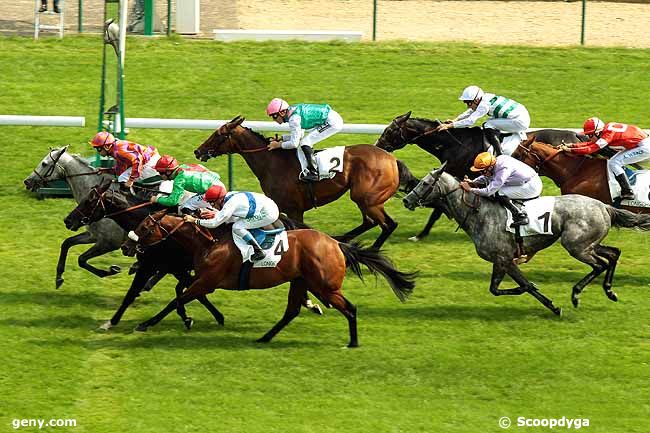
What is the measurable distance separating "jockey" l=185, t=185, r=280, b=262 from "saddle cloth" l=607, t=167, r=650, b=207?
431 cm

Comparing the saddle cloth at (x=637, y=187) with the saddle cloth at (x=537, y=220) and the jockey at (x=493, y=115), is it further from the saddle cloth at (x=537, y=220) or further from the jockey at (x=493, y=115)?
the saddle cloth at (x=537, y=220)

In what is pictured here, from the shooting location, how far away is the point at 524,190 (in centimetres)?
1418

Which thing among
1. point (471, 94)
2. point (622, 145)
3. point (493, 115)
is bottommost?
point (622, 145)

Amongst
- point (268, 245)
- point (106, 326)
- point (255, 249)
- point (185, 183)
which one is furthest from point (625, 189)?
point (106, 326)

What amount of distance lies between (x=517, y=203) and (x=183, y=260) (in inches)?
Answer: 130

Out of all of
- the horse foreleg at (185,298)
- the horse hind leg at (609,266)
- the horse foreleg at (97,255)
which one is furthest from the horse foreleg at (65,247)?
the horse hind leg at (609,266)

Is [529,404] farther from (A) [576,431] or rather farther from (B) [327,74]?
(B) [327,74]

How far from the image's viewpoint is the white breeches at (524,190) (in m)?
14.2

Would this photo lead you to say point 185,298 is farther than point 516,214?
No

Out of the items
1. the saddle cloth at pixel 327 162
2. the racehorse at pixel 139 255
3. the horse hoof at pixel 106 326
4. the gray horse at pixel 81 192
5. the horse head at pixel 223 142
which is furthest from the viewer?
the horse head at pixel 223 142

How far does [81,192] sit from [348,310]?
12.2ft

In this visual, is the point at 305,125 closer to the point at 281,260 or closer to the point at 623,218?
the point at 281,260

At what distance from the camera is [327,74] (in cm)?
2406

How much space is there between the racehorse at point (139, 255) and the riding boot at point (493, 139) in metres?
4.28
